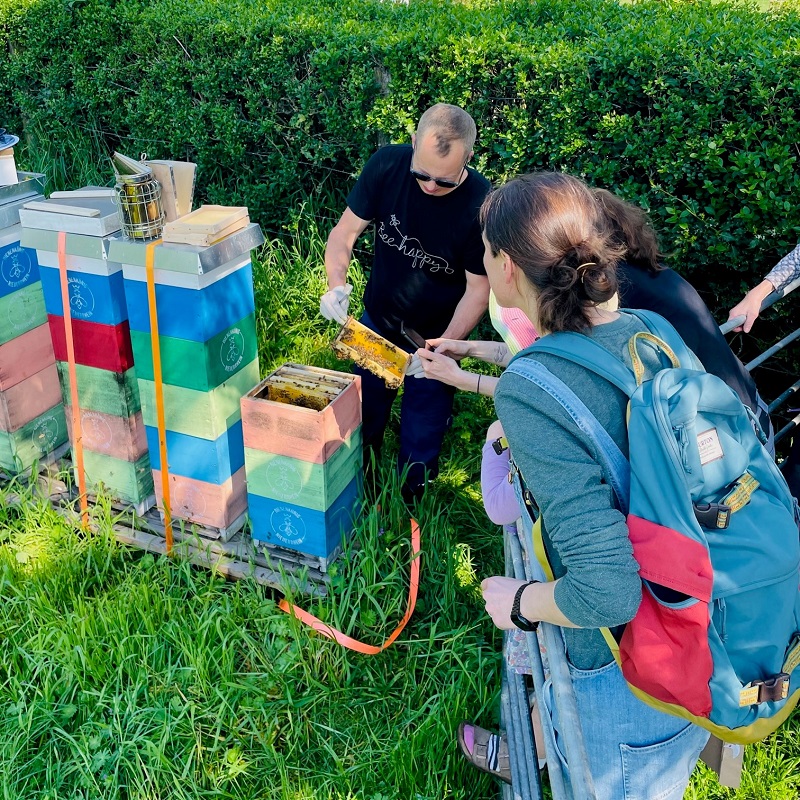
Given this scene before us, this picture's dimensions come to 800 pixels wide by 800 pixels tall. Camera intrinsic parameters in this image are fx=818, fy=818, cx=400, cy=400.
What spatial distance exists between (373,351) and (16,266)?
1714mm

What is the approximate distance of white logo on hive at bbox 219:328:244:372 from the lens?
3.43 m

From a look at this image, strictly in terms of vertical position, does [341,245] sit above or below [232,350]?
above

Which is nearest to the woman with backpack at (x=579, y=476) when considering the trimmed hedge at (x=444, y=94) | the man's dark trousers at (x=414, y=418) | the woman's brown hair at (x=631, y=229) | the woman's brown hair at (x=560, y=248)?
the woman's brown hair at (x=560, y=248)

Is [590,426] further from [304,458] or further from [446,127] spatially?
[446,127]

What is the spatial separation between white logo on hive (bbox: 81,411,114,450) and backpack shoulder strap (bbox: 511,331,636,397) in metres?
2.45

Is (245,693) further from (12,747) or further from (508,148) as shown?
(508,148)

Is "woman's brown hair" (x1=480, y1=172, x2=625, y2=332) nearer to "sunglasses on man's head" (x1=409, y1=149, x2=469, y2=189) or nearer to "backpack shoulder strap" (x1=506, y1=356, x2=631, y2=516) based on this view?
"backpack shoulder strap" (x1=506, y1=356, x2=631, y2=516)

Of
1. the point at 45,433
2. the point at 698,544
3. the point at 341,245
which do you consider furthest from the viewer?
the point at 45,433

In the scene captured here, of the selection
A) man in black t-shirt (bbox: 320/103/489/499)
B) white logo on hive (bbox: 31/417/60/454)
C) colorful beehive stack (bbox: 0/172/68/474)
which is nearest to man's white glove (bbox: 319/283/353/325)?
man in black t-shirt (bbox: 320/103/489/499)

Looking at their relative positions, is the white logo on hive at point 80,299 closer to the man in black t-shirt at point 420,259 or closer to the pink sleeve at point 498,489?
the man in black t-shirt at point 420,259

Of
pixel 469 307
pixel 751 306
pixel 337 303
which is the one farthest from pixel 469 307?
pixel 751 306

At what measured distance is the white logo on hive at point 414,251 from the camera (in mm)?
3787

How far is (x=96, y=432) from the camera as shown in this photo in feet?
12.3

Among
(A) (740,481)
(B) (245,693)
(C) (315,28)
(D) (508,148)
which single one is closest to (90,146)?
(C) (315,28)
